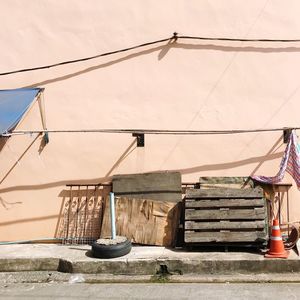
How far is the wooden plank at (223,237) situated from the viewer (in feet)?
23.4

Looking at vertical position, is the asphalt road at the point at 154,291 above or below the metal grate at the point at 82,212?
below

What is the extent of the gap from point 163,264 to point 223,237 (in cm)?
110

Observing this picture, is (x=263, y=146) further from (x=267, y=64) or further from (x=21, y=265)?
(x=21, y=265)

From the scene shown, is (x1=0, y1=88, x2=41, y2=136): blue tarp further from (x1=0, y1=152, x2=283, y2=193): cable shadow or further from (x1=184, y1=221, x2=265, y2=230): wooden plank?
(x1=184, y1=221, x2=265, y2=230): wooden plank

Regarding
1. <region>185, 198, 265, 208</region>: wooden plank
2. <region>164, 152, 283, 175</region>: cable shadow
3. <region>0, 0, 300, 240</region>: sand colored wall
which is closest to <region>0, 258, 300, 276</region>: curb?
<region>185, 198, 265, 208</region>: wooden plank

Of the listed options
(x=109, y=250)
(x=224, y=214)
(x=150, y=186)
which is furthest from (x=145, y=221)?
(x=224, y=214)

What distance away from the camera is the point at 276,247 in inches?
267

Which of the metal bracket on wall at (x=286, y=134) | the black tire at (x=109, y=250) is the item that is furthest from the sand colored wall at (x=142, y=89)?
the black tire at (x=109, y=250)

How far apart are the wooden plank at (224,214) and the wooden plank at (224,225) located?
0.10 m

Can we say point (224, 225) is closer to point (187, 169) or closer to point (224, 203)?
point (224, 203)

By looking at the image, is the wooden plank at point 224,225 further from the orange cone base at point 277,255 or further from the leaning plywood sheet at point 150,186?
the leaning plywood sheet at point 150,186

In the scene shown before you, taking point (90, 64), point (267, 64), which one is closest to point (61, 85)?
point (90, 64)

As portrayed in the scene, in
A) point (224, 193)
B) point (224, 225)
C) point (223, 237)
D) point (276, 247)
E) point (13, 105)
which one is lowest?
point (276, 247)

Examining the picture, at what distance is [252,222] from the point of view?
730 cm
